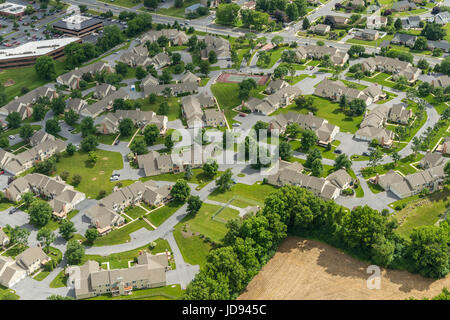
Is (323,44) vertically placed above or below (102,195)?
above

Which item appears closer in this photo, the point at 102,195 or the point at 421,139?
the point at 102,195

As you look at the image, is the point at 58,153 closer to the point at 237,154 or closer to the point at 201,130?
the point at 201,130

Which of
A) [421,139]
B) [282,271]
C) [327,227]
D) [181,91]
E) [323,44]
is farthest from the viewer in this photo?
[323,44]

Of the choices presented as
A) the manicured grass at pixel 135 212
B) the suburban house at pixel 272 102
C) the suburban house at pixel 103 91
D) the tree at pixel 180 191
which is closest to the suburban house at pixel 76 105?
the suburban house at pixel 103 91

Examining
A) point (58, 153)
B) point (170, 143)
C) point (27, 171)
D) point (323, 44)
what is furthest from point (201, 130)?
point (323, 44)

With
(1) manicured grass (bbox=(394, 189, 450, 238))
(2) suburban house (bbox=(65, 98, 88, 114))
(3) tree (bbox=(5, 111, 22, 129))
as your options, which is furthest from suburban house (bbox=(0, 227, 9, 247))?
(1) manicured grass (bbox=(394, 189, 450, 238))

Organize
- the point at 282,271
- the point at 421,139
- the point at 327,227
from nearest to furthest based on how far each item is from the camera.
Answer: the point at 282,271, the point at 327,227, the point at 421,139
